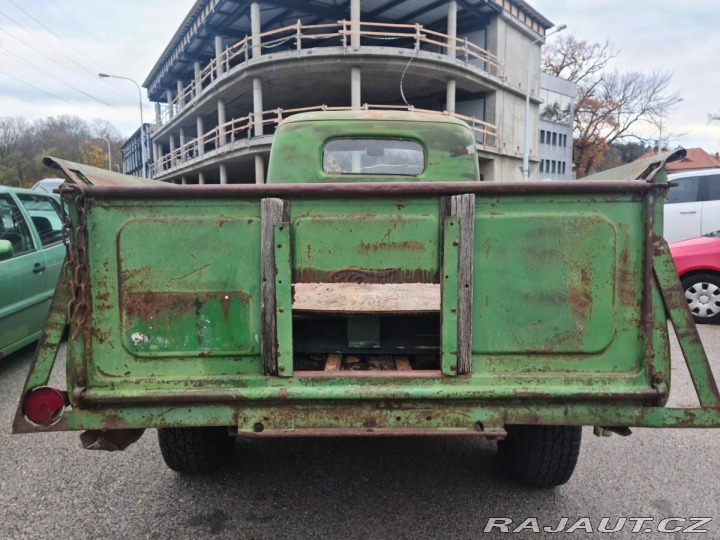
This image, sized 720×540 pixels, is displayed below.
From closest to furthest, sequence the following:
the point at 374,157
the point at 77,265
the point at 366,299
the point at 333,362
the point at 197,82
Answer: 1. the point at 77,265
2. the point at 333,362
3. the point at 366,299
4. the point at 374,157
5. the point at 197,82

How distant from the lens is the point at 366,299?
8.57 feet

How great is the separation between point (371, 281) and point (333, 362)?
519 mm

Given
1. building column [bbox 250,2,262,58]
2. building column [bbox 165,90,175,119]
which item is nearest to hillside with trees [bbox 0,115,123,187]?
building column [bbox 165,90,175,119]

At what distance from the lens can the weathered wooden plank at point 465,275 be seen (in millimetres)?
1999

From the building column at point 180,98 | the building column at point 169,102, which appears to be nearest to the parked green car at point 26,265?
the building column at point 180,98

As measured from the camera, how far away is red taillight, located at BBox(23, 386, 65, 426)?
204cm

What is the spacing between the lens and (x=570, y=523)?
2.51m

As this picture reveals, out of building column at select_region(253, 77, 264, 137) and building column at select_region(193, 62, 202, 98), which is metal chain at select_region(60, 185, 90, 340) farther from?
building column at select_region(193, 62, 202, 98)

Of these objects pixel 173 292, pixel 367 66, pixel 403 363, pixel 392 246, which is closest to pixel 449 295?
pixel 392 246

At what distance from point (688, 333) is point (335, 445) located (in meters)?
2.21

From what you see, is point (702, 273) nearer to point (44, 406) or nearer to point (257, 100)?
point (44, 406)

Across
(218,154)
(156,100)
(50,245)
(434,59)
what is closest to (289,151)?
(50,245)

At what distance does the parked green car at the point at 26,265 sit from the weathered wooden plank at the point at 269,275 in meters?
3.65

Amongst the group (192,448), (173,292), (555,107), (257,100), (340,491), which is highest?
(555,107)
